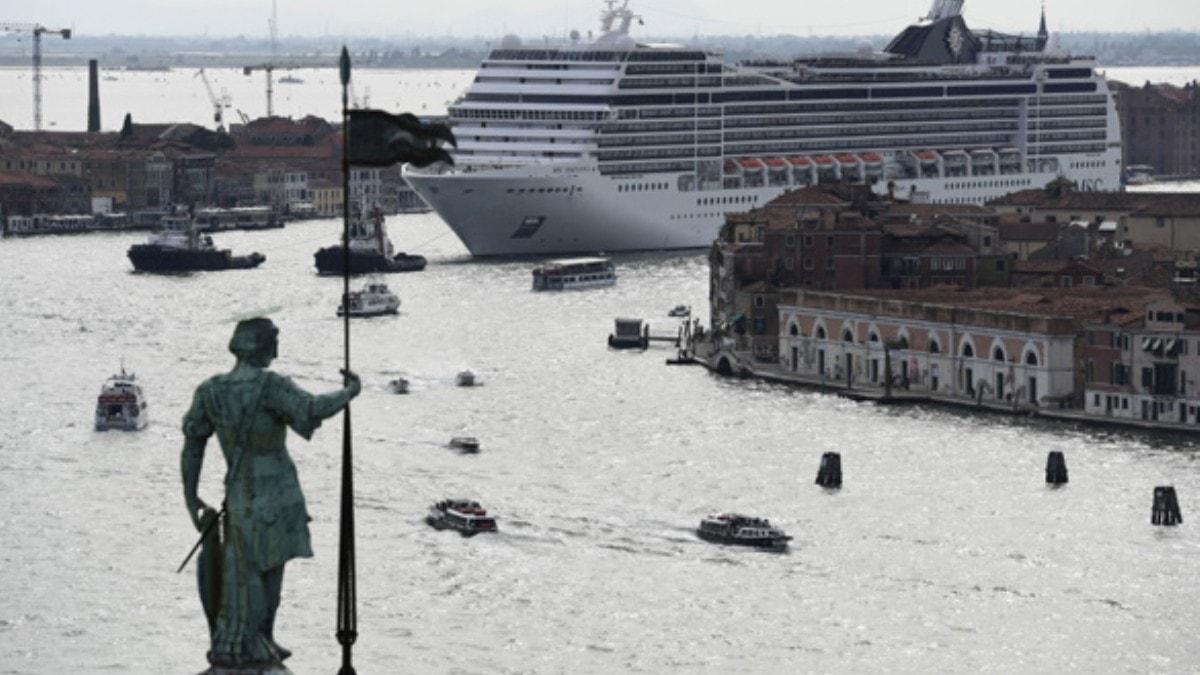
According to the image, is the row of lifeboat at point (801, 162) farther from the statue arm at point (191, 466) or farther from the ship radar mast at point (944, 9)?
the statue arm at point (191, 466)

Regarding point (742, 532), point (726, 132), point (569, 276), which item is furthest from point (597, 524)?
point (726, 132)

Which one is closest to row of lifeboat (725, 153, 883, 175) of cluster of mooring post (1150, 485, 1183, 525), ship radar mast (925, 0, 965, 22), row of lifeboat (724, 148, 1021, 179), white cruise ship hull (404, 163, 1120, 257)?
row of lifeboat (724, 148, 1021, 179)

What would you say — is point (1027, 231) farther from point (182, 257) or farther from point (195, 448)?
point (195, 448)

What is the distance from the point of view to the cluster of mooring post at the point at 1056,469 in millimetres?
35625

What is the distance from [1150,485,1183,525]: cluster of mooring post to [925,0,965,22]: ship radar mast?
55.2 m

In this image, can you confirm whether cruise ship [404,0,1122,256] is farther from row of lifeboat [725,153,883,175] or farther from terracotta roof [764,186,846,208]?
terracotta roof [764,186,846,208]

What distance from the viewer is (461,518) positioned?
102 ft

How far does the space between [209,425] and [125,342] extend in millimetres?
42197

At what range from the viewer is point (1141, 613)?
90.8 ft

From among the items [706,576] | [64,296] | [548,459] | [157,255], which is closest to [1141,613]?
[706,576]

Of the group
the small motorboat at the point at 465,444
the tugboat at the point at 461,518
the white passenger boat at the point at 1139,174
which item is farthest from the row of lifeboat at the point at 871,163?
the tugboat at the point at 461,518

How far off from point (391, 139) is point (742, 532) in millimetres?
22306

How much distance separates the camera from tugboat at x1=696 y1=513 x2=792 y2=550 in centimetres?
3088

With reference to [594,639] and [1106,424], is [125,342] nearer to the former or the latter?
[1106,424]
